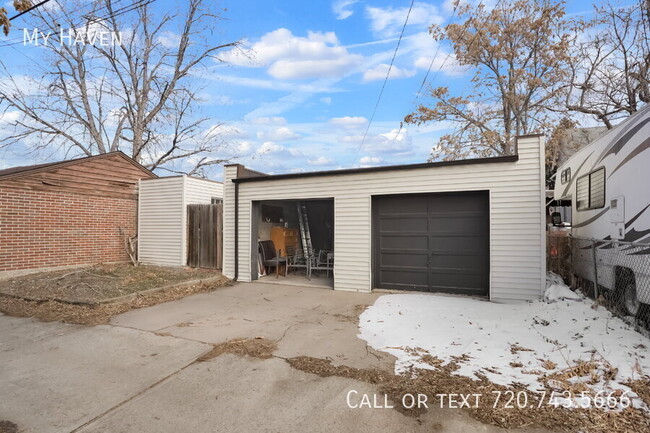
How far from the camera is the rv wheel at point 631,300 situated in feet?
16.2

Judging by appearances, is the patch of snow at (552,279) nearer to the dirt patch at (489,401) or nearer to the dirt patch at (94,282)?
the dirt patch at (489,401)

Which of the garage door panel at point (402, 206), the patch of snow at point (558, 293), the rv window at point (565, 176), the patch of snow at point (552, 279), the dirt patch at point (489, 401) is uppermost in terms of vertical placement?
the rv window at point (565, 176)

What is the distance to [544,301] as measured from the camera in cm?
648

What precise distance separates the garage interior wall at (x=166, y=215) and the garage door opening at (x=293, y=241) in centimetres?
265

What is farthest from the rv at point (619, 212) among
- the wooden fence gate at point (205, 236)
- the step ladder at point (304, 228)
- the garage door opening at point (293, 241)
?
the wooden fence gate at point (205, 236)

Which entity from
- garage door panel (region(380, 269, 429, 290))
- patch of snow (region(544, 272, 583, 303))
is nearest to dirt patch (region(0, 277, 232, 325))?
garage door panel (region(380, 269, 429, 290))

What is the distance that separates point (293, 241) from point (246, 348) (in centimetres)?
742

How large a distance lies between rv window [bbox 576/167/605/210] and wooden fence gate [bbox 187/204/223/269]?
8.90 meters

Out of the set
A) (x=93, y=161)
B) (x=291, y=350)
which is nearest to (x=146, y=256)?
(x=93, y=161)

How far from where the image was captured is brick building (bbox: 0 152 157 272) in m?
9.35

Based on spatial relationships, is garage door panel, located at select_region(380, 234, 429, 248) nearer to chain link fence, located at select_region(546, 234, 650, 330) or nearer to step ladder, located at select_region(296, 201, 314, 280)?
chain link fence, located at select_region(546, 234, 650, 330)

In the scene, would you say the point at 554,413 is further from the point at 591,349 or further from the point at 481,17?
Answer: the point at 481,17

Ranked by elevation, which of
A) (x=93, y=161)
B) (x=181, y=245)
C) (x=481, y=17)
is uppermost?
(x=481, y=17)

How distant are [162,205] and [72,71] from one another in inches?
547
